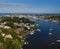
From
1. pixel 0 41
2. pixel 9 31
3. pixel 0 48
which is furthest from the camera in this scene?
pixel 9 31

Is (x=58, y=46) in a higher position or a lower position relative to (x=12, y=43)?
lower

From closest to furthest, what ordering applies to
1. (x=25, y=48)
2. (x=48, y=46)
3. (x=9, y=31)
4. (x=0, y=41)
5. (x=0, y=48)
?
(x=0, y=48)
(x=0, y=41)
(x=25, y=48)
(x=48, y=46)
(x=9, y=31)

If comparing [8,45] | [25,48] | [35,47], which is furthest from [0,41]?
[35,47]

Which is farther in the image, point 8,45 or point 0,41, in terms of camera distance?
point 0,41

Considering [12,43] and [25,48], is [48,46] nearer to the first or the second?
[25,48]

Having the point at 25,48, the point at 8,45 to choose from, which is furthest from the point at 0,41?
the point at 25,48

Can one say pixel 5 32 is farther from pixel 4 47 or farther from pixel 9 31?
pixel 4 47

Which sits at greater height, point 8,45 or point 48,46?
point 8,45

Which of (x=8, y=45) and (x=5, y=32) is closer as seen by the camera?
(x=8, y=45)

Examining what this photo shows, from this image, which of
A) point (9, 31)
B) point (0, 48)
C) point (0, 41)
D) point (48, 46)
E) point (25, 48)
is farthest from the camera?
point (9, 31)
